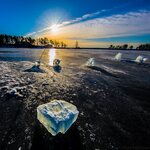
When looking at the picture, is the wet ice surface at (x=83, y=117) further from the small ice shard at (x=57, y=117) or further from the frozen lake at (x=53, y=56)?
the frozen lake at (x=53, y=56)

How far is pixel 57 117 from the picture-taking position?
344 centimetres

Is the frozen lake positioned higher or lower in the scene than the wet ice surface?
lower

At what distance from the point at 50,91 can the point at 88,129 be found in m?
3.28

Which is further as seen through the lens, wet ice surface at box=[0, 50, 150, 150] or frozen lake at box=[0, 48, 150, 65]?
frozen lake at box=[0, 48, 150, 65]

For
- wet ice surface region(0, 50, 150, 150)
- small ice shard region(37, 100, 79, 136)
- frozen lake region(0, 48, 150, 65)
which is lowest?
frozen lake region(0, 48, 150, 65)

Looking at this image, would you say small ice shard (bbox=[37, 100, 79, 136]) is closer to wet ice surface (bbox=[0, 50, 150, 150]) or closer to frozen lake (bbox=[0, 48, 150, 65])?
wet ice surface (bbox=[0, 50, 150, 150])

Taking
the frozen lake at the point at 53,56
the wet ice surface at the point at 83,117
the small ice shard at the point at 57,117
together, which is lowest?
the frozen lake at the point at 53,56

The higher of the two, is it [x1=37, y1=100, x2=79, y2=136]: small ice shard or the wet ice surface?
[x1=37, y1=100, x2=79, y2=136]: small ice shard

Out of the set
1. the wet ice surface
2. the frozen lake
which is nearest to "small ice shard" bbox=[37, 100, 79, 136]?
the wet ice surface

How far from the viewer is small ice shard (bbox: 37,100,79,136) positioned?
336 cm

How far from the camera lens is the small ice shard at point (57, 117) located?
11.0 ft

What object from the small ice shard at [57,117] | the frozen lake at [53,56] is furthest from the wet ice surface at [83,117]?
the frozen lake at [53,56]

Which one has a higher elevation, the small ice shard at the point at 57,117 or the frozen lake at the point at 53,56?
the small ice shard at the point at 57,117

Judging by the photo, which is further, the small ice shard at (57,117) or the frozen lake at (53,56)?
the frozen lake at (53,56)
